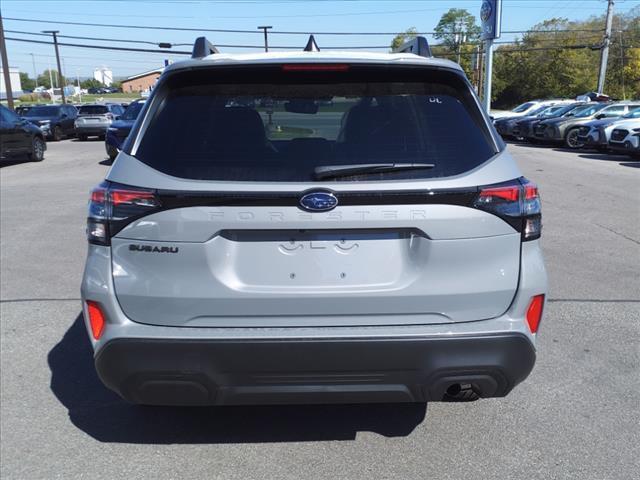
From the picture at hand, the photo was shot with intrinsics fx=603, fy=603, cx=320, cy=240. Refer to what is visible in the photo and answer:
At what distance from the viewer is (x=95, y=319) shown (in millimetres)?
2682

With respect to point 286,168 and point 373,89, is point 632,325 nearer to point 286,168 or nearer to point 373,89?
point 373,89

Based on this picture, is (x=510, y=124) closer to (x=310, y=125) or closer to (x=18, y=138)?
(x=18, y=138)

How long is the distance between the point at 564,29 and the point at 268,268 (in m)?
80.7

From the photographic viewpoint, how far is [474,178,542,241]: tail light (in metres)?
2.62

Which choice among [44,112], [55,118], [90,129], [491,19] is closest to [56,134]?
[55,118]

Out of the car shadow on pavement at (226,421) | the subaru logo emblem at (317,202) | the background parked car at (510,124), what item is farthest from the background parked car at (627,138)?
the subaru logo emblem at (317,202)

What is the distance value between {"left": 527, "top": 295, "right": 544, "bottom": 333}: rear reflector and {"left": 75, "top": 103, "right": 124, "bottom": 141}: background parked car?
89.3 feet

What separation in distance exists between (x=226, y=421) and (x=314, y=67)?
6.75ft

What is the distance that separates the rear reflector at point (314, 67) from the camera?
9.04 ft

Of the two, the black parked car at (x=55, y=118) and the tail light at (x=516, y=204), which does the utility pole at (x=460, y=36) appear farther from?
the tail light at (x=516, y=204)

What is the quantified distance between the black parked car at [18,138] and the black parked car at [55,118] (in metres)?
10.1

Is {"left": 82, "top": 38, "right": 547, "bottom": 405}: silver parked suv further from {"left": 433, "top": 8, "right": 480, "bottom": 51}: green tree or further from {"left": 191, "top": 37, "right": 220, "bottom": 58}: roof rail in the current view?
{"left": 433, "top": 8, "right": 480, "bottom": 51}: green tree

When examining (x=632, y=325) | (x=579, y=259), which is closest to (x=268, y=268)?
(x=632, y=325)

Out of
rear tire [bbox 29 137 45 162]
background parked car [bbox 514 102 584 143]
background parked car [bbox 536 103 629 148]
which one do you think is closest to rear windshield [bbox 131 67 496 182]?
rear tire [bbox 29 137 45 162]
